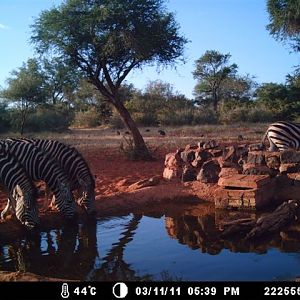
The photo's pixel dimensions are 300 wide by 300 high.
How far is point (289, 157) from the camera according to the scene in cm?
965

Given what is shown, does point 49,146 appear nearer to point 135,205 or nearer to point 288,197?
point 135,205

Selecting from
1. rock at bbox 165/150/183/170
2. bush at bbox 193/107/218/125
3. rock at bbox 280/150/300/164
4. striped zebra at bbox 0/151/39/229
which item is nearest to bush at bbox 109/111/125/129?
bush at bbox 193/107/218/125

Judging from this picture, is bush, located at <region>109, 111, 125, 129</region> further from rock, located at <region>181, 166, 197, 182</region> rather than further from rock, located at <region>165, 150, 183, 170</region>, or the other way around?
rock, located at <region>181, 166, 197, 182</region>

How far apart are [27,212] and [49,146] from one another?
2612 mm

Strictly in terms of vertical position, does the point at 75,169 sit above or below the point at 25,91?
below

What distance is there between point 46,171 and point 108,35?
27.1 ft

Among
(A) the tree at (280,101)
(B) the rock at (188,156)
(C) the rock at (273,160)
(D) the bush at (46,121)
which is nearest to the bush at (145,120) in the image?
(D) the bush at (46,121)

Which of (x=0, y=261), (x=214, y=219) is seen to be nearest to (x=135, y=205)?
(x=214, y=219)

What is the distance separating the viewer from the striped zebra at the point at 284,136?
38.2 feet

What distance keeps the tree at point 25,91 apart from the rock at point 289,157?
23.9 metres

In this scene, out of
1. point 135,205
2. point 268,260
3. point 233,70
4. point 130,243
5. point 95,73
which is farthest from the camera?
point 233,70

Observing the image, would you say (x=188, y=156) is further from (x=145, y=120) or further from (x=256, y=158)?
(x=145, y=120)

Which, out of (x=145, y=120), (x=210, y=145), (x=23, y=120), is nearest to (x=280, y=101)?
(x=145, y=120)

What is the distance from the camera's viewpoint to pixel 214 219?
27.1 feet
